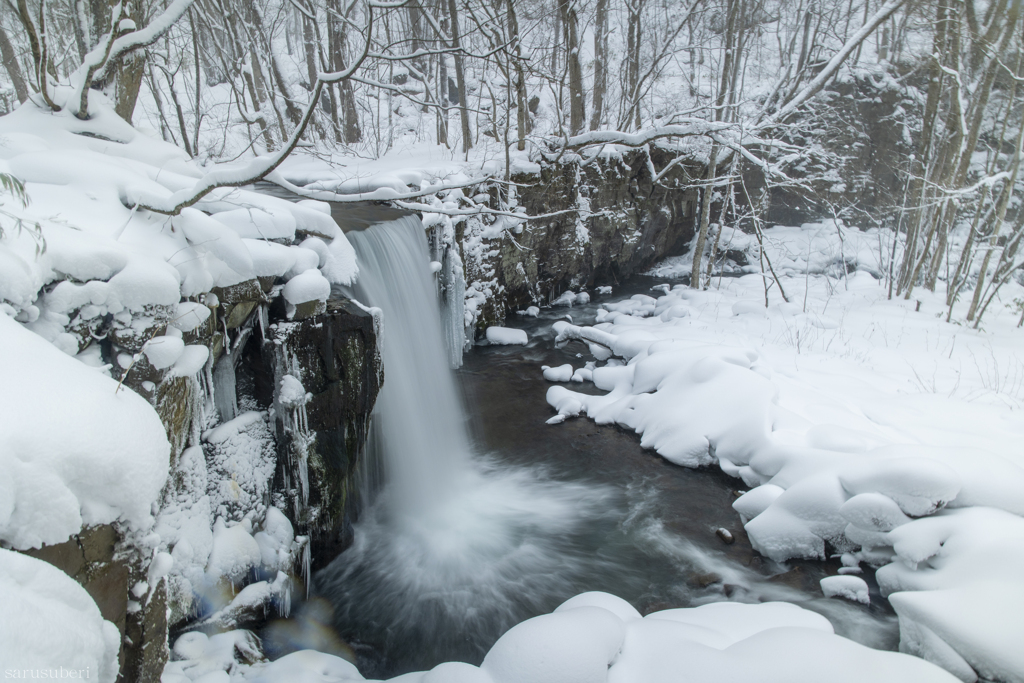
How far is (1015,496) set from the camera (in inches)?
124

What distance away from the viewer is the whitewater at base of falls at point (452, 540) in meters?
3.34

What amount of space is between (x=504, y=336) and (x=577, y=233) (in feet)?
10.7

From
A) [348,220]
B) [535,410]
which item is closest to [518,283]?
[535,410]

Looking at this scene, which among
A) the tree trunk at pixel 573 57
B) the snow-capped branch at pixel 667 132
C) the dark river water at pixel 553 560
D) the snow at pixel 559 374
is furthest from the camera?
the tree trunk at pixel 573 57

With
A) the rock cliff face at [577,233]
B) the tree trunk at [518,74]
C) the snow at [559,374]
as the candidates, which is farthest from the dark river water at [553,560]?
the tree trunk at [518,74]

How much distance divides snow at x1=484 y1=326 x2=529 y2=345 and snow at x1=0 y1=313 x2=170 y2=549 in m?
6.22

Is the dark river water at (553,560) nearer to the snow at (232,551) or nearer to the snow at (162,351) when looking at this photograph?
the snow at (232,551)

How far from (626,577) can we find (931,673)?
5.82 feet

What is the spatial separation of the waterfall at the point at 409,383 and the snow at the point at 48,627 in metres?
2.83

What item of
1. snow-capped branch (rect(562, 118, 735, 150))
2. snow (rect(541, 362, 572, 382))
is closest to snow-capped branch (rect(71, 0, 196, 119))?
snow-capped branch (rect(562, 118, 735, 150))

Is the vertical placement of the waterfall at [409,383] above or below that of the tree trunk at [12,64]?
below

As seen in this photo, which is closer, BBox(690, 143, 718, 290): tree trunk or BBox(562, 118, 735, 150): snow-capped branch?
BBox(562, 118, 735, 150): snow-capped branch

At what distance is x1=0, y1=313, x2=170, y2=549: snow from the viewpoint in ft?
4.81

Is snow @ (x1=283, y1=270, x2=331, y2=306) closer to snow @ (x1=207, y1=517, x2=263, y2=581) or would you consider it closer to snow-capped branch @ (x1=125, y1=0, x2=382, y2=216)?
snow-capped branch @ (x1=125, y1=0, x2=382, y2=216)
